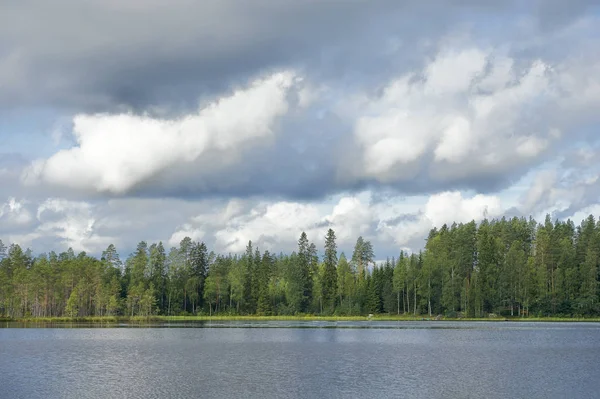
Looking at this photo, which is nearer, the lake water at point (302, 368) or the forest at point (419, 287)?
the lake water at point (302, 368)

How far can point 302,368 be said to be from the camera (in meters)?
62.3

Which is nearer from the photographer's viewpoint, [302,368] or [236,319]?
[302,368]

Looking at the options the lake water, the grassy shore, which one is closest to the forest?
the grassy shore

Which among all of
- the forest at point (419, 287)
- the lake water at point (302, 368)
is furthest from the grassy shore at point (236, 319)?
the lake water at point (302, 368)

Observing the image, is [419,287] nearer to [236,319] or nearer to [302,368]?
[236,319]

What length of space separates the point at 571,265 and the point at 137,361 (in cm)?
14147

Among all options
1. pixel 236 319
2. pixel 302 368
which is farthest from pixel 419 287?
pixel 302 368

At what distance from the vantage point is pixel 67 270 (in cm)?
18900

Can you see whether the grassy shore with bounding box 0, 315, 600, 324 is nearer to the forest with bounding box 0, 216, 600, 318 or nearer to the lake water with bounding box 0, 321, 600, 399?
the forest with bounding box 0, 216, 600, 318

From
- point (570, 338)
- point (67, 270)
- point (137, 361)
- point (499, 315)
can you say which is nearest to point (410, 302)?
point (499, 315)

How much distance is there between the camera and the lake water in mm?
48656

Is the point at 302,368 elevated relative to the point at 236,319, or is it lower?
elevated

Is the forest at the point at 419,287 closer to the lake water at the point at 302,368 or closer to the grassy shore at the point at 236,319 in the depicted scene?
the grassy shore at the point at 236,319

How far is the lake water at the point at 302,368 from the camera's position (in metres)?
48.7
